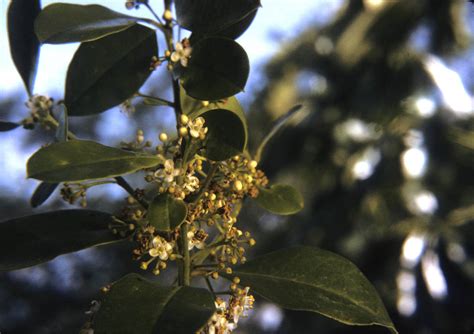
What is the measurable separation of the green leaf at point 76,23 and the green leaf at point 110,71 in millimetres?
39

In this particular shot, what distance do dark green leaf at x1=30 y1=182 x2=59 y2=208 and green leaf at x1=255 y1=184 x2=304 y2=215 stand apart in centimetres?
20

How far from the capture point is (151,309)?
0.47m

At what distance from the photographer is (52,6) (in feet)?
1.88

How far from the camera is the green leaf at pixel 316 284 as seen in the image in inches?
21.0

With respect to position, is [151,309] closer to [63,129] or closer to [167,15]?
[63,129]

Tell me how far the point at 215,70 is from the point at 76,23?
0.13 meters

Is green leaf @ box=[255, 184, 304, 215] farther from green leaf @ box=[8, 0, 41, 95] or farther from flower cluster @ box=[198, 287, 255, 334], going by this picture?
green leaf @ box=[8, 0, 41, 95]

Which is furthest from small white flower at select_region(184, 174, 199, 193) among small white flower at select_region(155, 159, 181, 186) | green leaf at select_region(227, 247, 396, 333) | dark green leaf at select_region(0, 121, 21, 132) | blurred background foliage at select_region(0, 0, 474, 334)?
blurred background foliage at select_region(0, 0, 474, 334)

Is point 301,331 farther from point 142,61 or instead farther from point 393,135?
point 142,61

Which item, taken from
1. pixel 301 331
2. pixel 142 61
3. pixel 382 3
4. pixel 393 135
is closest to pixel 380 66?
pixel 382 3

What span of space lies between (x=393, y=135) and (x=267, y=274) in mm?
3107

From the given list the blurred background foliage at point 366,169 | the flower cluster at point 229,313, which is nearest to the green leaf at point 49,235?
the flower cluster at point 229,313

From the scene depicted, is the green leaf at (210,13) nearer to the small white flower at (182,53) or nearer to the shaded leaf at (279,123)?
the small white flower at (182,53)

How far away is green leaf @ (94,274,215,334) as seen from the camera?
447 millimetres
